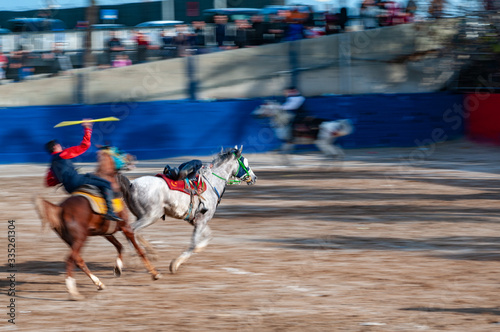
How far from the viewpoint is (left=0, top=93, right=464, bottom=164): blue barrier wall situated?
2098 centimetres

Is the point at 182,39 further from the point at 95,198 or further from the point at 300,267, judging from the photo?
the point at 95,198

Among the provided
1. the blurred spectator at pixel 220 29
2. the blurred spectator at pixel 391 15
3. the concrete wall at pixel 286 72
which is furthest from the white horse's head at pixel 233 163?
the blurred spectator at pixel 391 15

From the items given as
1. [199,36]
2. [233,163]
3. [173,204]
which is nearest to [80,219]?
[173,204]

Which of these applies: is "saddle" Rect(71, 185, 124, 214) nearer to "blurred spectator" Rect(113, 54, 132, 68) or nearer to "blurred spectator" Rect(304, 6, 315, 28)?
"blurred spectator" Rect(113, 54, 132, 68)

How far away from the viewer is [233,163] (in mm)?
9781

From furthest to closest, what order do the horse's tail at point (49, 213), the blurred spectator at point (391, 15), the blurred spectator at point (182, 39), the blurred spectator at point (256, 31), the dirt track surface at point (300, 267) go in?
the blurred spectator at point (391, 15)
the blurred spectator at point (256, 31)
the blurred spectator at point (182, 39)
the horse's tail at point (49, 213)
the dirt track surface at point (300, 267)

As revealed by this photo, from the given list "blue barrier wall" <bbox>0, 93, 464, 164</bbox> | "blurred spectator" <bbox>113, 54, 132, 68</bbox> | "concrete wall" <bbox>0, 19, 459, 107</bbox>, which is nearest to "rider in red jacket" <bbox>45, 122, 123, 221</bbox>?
"blue barrier wall" <bbox>0, 93, 464, 164</bbox>

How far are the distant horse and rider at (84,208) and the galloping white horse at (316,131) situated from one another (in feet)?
34.5

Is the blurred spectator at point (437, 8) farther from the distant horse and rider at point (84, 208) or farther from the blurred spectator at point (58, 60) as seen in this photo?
the distant horse and rider at point (84, 208)

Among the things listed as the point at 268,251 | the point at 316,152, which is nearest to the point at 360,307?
the point at 268,251

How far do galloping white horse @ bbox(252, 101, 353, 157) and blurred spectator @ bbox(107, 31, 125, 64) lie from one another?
6.63 m

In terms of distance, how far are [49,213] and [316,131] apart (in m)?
12.1

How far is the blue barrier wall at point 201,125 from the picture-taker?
20984mm

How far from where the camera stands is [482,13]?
24219mm
